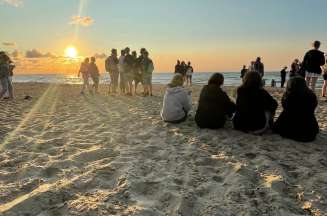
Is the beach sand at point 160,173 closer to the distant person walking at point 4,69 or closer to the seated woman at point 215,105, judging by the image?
the seated woman at point 215,105

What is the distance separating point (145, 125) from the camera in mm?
7156

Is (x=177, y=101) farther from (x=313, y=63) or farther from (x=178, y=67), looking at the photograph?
(x=178, y=67)

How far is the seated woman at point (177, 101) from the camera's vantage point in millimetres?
6914

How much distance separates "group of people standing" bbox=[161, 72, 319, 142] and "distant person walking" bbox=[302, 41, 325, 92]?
533cm

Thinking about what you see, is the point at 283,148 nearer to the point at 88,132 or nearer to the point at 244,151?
the point at 244,151

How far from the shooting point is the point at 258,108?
5.78 meters

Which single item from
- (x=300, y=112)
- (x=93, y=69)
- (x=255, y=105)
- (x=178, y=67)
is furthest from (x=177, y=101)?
(x=178, y=67)

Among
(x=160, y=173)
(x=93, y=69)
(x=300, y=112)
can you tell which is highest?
A: (x=93, y=69)

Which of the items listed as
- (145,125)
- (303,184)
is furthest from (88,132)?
(303,184)

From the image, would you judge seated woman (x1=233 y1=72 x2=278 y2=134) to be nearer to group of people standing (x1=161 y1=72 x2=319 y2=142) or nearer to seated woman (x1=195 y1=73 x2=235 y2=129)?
group of people standing (x1=161 y1=72 x2=319 y2=142)

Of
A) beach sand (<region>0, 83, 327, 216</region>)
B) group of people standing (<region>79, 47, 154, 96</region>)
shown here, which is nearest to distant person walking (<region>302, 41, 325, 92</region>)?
beach sand (<region>0, 83, 327, 216</region>)

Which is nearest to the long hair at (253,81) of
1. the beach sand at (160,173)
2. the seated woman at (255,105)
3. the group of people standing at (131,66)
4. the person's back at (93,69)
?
the seated woman at (255,105)

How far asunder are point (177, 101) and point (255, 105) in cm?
178

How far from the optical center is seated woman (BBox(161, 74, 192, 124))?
6.91m
